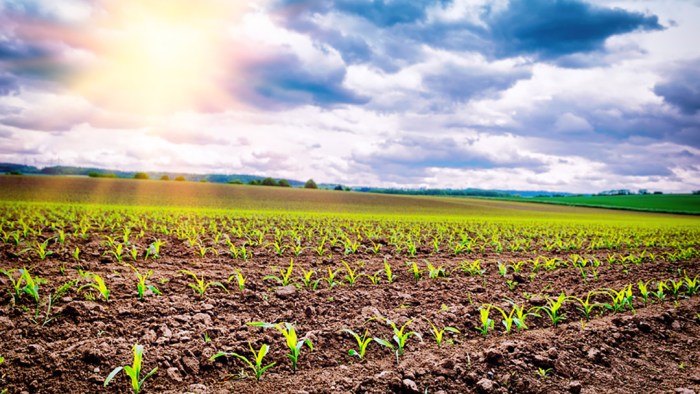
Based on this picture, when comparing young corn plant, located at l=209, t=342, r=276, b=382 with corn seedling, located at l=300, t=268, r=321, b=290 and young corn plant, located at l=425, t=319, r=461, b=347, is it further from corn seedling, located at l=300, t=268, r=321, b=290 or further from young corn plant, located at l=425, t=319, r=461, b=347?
corn seedling, located at l=300, t=268, r=321, b=290

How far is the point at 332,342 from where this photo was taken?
15.2 feet

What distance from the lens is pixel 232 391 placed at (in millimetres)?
3740

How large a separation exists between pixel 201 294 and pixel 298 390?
105 inches

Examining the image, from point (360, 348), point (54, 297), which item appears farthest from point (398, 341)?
point (54, 297)

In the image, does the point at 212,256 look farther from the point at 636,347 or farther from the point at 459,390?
the point at 636,347

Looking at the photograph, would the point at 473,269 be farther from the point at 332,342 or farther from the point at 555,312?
the point at 332,342

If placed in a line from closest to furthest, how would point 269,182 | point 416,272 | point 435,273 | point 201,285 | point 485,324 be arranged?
point 485,324 → point 201,285 → point 416,272 → point 435,273 → point 269,182

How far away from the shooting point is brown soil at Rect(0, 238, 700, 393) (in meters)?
3.88

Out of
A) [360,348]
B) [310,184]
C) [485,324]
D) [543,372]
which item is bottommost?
[543,372]

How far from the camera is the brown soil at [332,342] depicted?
3.88 meters

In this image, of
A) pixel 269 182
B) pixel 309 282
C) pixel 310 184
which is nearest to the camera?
pixel 309 282

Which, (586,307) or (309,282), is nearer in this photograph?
(586,307)

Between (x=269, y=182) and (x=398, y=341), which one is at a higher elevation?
(x=269, y=182)

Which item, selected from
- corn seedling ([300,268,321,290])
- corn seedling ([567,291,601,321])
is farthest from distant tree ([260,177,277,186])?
corn seedling ([567,291,601,321])
